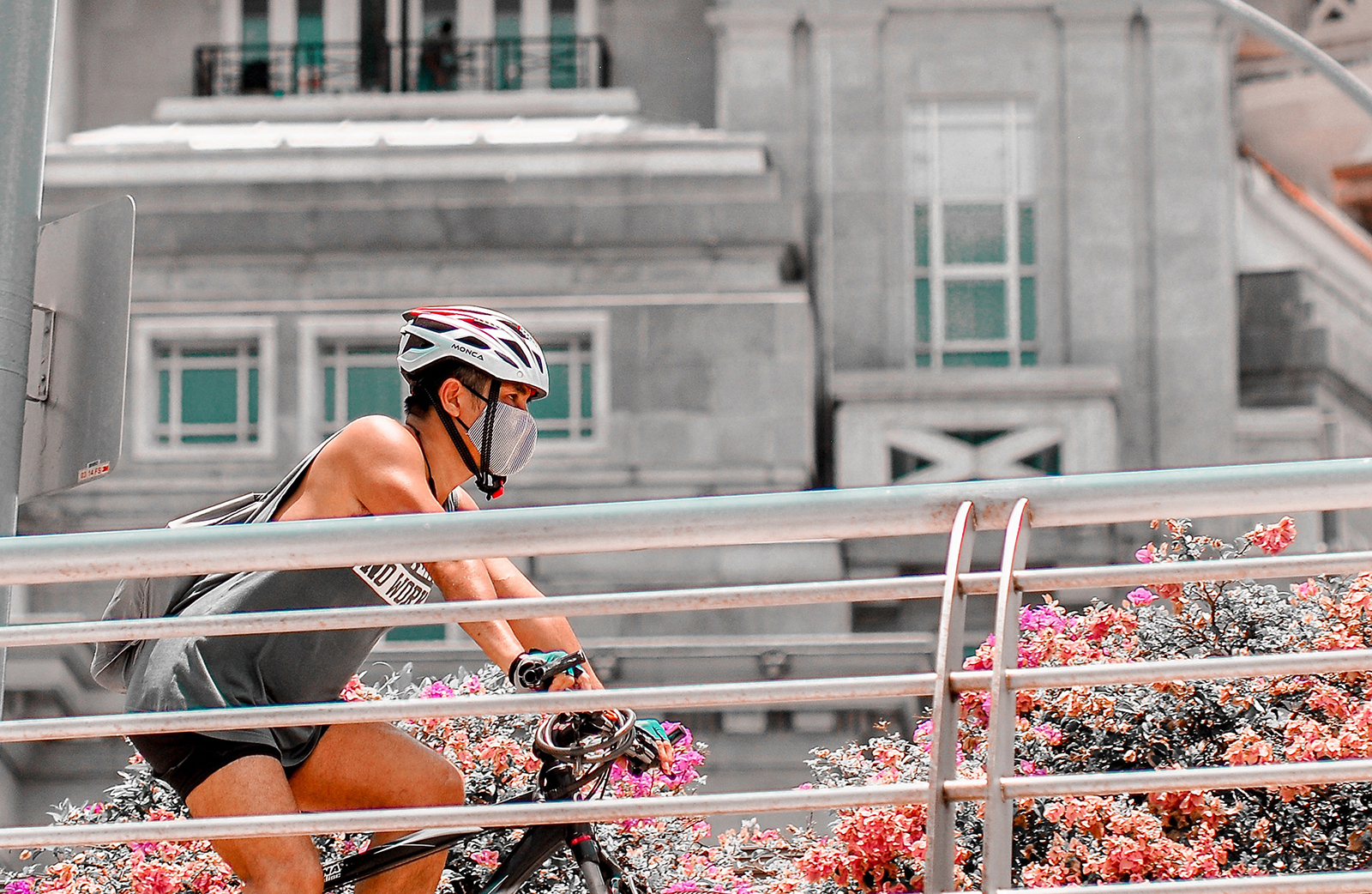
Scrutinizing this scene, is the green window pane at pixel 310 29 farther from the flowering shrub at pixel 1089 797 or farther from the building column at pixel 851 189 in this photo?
the flowering shrub at pixel 1089 797

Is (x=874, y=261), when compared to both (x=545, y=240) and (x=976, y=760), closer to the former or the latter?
(x=545, y=240)

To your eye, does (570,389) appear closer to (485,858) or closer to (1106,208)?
(1106,208)

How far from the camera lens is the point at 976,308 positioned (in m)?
25.1

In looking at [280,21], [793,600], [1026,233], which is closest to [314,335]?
[280,21]

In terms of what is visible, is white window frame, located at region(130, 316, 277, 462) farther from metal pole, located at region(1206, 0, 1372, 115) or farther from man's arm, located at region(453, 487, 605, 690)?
man's arm, located at region(453, 487, 605, 690)

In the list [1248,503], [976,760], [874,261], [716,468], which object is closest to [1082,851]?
[976,760]

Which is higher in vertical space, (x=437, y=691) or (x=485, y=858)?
(x=437, y=691)

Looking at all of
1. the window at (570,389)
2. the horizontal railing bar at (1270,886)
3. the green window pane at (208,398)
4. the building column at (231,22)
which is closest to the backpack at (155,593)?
the horizontal railing bar at (1270,886)

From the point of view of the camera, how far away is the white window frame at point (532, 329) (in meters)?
21.6

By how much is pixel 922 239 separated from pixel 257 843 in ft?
71.6

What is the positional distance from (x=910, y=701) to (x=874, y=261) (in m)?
8.74

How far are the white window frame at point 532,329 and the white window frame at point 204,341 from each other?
379mm

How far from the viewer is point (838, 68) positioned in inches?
984

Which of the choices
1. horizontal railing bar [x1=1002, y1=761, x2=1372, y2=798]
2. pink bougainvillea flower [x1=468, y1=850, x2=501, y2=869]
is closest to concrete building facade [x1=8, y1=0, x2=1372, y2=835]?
pink bougainvillea flower [x1=468, y1=850, x2=501, y2=869]
